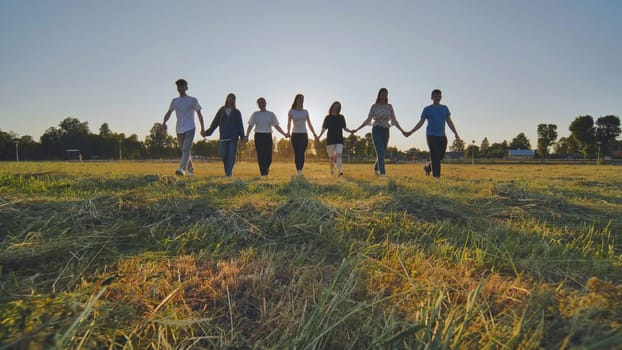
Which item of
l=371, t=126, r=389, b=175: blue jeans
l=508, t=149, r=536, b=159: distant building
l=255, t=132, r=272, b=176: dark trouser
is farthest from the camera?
l=508, t=149, r=536, b=159: distant building

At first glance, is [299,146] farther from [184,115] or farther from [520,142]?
[520,142]

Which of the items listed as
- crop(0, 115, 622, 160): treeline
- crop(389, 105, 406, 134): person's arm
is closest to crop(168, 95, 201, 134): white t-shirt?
crop(389, 105, 406, 134): person's arm

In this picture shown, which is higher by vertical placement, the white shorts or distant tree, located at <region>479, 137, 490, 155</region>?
distant tree, located at <region>479, 137, 490, 155</region>

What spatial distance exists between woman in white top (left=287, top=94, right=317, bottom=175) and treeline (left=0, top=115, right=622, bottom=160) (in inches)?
2678

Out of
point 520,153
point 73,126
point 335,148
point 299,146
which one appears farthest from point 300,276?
point 520,153

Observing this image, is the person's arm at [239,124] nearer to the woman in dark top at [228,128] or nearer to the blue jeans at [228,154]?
the woman in dark top at [228,128]

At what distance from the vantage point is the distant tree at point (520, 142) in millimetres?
114069

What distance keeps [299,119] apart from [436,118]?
350cm

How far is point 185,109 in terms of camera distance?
24.5ft

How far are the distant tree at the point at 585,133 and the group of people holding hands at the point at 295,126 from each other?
95678mm

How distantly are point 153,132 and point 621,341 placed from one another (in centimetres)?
10460

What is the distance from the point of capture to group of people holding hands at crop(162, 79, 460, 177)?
24.2 ft

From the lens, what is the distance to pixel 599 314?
31.8 inches

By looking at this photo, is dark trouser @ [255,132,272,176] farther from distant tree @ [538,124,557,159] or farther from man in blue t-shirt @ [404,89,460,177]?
distant tree @ [538,124,557,159]
